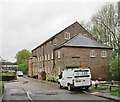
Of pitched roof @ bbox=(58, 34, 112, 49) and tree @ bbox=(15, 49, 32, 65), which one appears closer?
pitched roof @ bbox=(58, 34, 112, 49)

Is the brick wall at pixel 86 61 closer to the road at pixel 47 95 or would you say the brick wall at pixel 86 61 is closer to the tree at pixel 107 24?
the tree at pixel 107 24

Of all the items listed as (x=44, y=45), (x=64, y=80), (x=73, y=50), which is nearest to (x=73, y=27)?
(x=73, y=50)

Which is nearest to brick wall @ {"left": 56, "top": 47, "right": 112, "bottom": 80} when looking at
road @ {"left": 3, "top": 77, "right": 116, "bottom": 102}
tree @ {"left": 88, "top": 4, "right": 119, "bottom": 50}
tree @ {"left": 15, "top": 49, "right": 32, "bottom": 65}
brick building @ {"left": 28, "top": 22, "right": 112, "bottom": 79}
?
brick building @ {"left": 28, "top": 22, "right": 112, "bottom": 79}

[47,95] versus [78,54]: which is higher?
[78,54]

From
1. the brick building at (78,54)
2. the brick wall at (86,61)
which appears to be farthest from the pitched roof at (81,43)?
the brick wall at (86,61)

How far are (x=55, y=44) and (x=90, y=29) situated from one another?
12813 millimetres

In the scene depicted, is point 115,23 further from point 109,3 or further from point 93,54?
point 93,54

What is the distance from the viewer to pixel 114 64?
23.8 meters

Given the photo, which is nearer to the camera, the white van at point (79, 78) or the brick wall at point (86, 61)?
the white van at point (79, 78)

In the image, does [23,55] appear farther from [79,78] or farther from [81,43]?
[79,78]

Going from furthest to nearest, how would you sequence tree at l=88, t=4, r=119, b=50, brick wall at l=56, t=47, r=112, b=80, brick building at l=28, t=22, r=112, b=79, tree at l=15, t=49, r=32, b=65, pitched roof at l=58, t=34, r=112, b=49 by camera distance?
tree at l=15, t=49, r=32, b=65, tree at l=88, t=4, r=119, b=50, pitched roof at l=58, t=34, r=112, b=49, brick building at l=28, t=22, r=112, b=79, brick wall at l=56, t=47, r=112, b=80

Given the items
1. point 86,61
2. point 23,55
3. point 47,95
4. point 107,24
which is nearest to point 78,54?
point 86,61

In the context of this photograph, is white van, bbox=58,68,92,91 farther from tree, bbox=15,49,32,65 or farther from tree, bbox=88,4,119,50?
tree, bbox=15,49,32,65

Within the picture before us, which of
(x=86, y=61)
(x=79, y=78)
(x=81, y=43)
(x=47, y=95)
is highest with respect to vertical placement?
(x=81, y=43)
